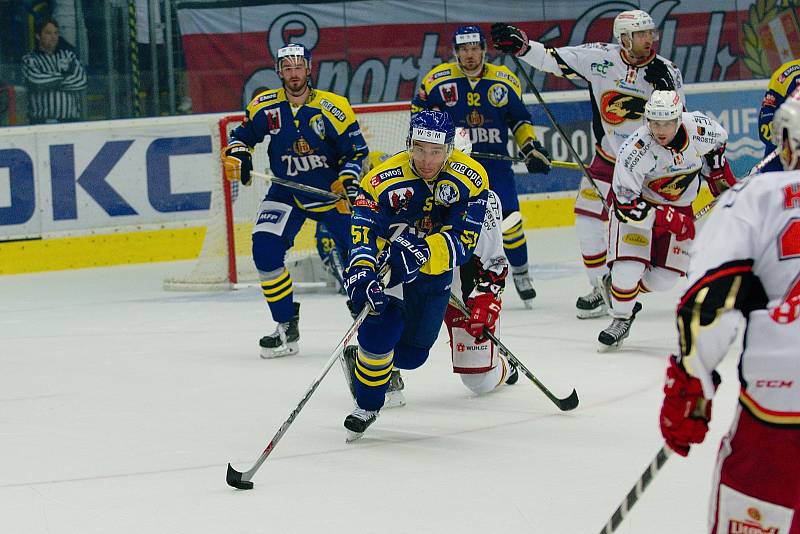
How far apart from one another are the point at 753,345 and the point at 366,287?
5.49ft

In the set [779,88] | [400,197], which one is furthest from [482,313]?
[779,88]

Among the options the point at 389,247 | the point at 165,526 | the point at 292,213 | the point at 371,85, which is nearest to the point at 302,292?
the point at 292,213

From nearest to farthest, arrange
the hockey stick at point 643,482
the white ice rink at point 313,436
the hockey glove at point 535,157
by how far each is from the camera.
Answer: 1. the hockey stick at point 643,482
2. the white ice rink at point 313,436
3. the hockey glove at point 535,157

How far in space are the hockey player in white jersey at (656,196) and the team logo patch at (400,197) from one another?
1423mm

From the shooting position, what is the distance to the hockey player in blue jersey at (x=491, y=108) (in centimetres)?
622

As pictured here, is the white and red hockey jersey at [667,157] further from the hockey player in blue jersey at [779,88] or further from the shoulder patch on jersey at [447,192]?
the shoulder patch on jersey at [447,192]

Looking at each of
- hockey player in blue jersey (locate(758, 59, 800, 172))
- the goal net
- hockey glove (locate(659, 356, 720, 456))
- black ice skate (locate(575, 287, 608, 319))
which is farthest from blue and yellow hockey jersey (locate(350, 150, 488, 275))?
the goal net

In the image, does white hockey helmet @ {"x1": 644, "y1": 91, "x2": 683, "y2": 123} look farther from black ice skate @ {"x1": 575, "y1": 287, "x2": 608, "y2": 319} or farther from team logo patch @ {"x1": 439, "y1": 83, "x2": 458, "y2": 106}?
team logo patch @ {"x1": 439, "y1": 83, "x2": 458, "y2": 106}

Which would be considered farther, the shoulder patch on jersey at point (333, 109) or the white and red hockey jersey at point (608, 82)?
the white and red hockey jersey at point (608, 82)

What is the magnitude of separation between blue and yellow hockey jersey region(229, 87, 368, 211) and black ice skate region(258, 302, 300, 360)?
0.50 m

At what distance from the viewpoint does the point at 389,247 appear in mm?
3891

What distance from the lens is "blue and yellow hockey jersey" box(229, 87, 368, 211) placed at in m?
5.49

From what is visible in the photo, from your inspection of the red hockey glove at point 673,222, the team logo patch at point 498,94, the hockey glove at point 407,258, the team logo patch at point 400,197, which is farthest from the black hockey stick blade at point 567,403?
the team logo patch at point 498,94

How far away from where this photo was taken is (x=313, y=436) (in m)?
3.98
